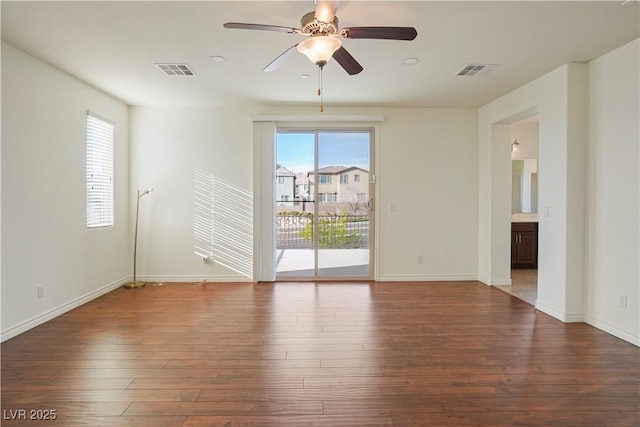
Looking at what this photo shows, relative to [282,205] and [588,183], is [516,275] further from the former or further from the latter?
[282,205]

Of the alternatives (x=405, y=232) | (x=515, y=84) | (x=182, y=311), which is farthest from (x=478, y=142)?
(x=182, y=311)

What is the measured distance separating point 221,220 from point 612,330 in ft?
16.2

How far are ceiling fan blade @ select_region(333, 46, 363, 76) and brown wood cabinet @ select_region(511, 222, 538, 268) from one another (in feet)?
16.3

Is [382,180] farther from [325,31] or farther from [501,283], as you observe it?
[325,31]

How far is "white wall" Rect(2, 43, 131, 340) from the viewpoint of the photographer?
10.4 ft

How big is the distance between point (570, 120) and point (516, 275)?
3.17 metres

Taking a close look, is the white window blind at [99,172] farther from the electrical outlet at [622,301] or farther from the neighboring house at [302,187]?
the electrical outlet at [622,301]

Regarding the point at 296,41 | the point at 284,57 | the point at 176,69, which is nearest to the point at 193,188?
the point at 176,69

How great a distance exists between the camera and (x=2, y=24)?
2.79 metres

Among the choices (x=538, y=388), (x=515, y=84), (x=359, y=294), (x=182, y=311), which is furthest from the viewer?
(x=359, y=294)

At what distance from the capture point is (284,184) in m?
5.52

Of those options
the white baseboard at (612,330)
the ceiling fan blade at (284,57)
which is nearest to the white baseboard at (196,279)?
the ceiling fan blade at (284,57)

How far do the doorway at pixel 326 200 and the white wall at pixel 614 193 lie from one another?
9.18 feet

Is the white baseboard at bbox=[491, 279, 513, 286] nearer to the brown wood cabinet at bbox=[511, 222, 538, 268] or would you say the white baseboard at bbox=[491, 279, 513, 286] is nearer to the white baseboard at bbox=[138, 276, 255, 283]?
the brown wood cabinet at bbox=[511, 222, 538, 268]
